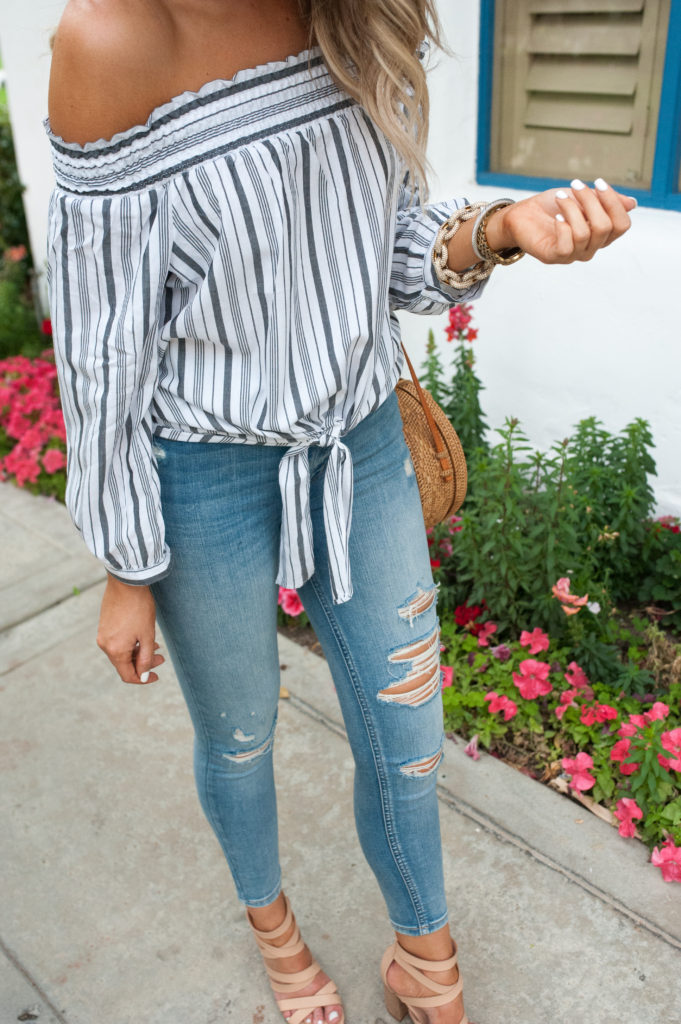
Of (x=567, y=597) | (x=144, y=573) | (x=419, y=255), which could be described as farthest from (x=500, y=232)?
(x=567, y=597)

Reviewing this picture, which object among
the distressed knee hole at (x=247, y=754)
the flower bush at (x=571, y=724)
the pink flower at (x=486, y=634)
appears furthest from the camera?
the pink flower at (x=486, y=634)

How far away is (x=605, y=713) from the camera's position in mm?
2400

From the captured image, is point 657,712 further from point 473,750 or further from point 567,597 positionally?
point 473,750

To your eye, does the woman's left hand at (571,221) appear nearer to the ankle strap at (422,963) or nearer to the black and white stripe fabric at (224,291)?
the black and white stripe fabric at (224,291)

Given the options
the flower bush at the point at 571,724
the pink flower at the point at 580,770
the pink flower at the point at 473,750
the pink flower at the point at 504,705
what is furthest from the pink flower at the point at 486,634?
the pink flower at the point at 580,770

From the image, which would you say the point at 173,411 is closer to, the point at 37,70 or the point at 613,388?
the point at 613,388

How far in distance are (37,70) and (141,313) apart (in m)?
4.16

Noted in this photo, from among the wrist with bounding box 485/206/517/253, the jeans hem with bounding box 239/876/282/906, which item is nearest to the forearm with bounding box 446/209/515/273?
the wrist with bounding box 485/206/517/253

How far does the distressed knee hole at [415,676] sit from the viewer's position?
150 cm

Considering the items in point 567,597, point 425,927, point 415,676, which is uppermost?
point 415,676

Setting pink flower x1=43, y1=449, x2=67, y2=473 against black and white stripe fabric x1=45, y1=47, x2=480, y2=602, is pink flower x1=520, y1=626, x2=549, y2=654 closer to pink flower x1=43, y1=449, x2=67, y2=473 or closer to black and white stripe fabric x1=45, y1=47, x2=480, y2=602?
black and white stripe fabric x1=45, y1=47, x2=480, y2=602

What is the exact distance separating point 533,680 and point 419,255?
144 centimetres

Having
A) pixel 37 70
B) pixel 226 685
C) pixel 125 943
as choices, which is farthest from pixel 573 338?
pixel 37 70

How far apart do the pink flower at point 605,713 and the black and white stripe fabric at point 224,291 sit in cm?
125
